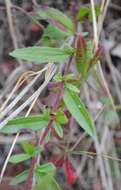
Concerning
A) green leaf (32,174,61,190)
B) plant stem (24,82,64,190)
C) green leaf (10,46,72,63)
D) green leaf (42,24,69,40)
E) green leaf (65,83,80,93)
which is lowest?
green leaf (32,174,61,190)

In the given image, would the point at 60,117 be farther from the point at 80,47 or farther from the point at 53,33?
the point at 53,33

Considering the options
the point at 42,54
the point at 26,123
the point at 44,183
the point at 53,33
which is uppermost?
the point at 53,33

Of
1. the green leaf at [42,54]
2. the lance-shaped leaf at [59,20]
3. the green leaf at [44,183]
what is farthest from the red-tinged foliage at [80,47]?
the green leaf at [44,183]

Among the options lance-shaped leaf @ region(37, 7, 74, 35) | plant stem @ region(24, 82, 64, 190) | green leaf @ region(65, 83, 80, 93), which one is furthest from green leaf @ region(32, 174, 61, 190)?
lance-shaped leaf @ region(37, 7, 74, 35)

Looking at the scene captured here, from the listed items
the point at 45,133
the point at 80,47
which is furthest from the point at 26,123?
the point at 80,47

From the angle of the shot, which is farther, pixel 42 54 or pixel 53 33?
pixel 53 33

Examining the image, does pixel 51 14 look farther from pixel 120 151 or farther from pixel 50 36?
pixel 120 151

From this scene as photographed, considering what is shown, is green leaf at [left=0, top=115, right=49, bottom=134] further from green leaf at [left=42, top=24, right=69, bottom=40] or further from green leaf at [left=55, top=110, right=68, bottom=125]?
green leaf at [left=42, top=24, right=69, bottom=40]
